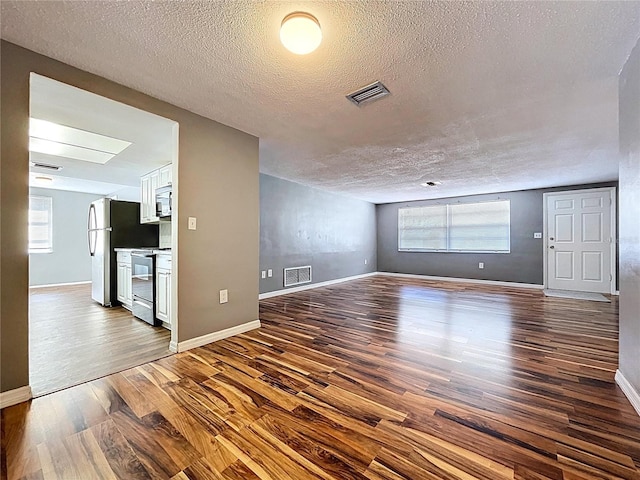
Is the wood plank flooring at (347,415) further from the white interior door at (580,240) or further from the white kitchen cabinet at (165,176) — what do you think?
the white interior door at (580,240)

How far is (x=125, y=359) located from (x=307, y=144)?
2.89 meters

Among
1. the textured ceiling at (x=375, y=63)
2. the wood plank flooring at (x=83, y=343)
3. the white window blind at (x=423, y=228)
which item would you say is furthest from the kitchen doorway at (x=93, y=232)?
the white window blind at (x=423, y=228)

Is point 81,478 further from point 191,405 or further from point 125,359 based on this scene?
point 125,359

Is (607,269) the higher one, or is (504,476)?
(607,269)

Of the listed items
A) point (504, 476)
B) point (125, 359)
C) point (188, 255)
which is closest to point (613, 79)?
point (504, 476)

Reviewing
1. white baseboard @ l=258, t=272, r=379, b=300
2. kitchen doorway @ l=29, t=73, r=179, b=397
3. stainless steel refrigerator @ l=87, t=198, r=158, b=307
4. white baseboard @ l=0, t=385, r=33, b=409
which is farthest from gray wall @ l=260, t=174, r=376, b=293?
white baseboard @ l=0, t=385, r=33, b=409

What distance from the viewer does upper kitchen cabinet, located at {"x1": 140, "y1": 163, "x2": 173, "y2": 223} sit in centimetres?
393

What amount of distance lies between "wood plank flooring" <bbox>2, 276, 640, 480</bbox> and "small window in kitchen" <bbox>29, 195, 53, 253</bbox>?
654 cm

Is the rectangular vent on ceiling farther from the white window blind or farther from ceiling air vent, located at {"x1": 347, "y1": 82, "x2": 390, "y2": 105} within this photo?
ceiling air vent, located at {"x1": 347, "y1": 82, "x2": 390, "y2": 105}

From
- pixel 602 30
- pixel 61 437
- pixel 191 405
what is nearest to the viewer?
pixel 61 437

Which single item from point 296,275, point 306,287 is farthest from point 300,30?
point 306,287

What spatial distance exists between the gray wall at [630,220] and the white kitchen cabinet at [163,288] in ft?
12.5

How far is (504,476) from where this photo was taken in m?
1.20

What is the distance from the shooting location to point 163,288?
3129 millimetres
